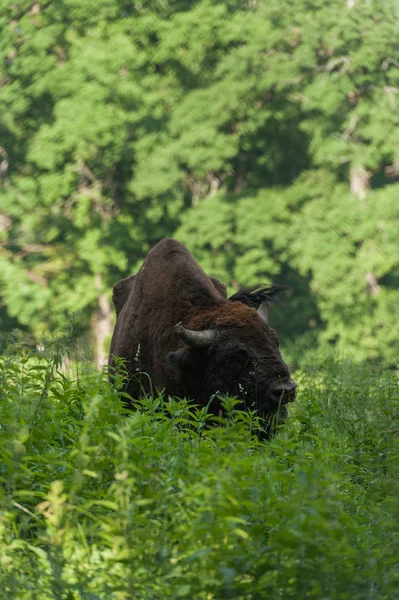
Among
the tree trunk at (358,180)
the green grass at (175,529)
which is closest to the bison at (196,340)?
the green grass at (175,529)

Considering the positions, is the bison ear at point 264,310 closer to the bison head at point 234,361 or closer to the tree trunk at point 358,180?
the bison head at point 234,361

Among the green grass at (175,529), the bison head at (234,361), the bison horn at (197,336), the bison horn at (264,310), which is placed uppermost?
the green grass at (175,529)

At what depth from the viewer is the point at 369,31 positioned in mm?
31188

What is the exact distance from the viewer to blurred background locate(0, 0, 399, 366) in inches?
1145

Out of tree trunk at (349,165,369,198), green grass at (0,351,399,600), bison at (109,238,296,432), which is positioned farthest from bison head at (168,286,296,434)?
tree trunk at (349,165,369,198)

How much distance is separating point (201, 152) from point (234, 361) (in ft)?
72.8

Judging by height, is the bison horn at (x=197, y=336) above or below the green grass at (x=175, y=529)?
below

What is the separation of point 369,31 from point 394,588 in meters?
29.0

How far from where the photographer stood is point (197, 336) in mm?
7969

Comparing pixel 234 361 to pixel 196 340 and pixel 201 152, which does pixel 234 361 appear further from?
pixel 201 152

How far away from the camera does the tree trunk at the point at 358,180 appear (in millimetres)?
31453

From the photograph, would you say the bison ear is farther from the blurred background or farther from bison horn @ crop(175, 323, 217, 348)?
the blurred background

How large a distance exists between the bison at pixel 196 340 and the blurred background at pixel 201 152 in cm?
1915

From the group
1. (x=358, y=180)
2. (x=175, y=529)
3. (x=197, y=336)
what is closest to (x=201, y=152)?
(x=358, y=180)
